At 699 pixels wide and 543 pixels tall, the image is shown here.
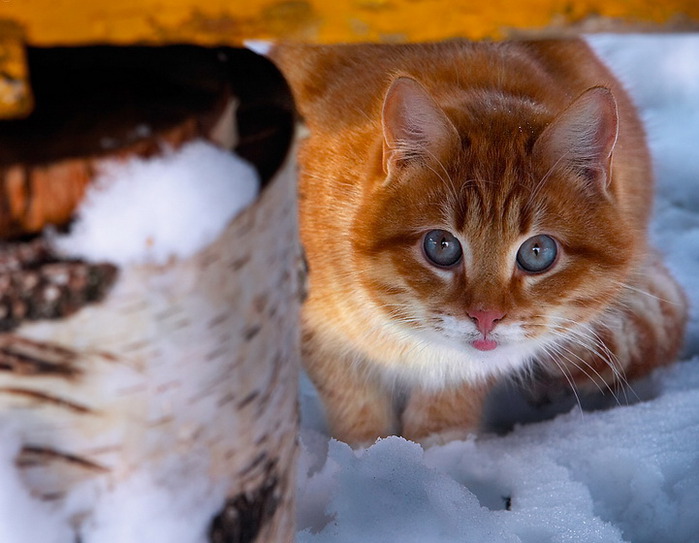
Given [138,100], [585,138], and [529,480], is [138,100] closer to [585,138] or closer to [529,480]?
[585,138]

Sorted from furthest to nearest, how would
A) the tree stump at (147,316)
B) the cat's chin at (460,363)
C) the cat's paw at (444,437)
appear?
1. the cat's paw at (444,437)
2. the cat's chin at (460,363)
3. the tree stump at (147,316)

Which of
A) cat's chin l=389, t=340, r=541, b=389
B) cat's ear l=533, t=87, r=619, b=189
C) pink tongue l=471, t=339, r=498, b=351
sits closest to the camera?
cat's ear l=533, t=87, r=619, b=189

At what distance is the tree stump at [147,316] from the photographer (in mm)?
901

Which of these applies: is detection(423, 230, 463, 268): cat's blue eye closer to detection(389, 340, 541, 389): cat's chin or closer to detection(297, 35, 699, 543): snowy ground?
detection(389, 340, 541, 389): cat's chin

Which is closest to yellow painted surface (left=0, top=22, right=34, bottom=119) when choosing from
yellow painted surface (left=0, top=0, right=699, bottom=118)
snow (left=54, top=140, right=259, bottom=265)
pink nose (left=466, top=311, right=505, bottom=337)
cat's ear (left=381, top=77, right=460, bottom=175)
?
yellow painted surface (left=0, top=0, right=699, bottom=118)

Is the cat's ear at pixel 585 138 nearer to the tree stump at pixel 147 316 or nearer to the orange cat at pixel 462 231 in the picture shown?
the orange cat at pixel 462 231

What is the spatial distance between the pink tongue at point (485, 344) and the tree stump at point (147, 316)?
0.78 m

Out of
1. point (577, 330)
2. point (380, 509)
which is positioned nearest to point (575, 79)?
point (577, 330)

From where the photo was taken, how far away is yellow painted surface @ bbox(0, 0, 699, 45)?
0.95m

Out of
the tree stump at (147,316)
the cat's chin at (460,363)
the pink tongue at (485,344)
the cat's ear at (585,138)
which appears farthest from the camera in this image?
the cat's chin at (460,363)

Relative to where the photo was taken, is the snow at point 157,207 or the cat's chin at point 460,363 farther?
the cat's chin at point 460,363

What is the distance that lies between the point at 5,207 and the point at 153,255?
6.2 inches

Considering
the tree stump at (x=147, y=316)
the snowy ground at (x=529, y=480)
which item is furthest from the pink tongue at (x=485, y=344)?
the tree stump at (x=147, y=316)

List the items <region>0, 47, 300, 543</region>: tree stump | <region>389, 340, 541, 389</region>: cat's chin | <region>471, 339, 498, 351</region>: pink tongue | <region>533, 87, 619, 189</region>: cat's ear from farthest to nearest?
<region>389, 340, 541, 389</region>: cat's chin
<region>471, 339, 498, 351</region>: pink tongue
<region>533, 87, 619, 189</region>: cat's ear
<region>0, 47, 300, 543</region>: tree stump
